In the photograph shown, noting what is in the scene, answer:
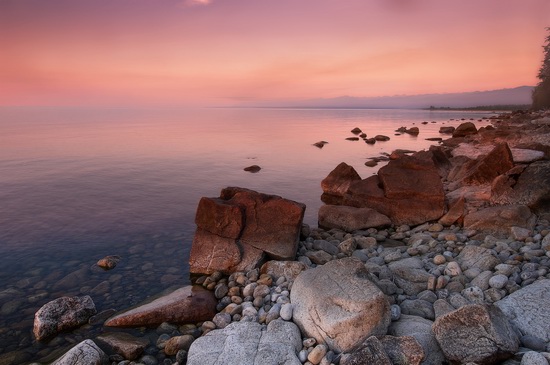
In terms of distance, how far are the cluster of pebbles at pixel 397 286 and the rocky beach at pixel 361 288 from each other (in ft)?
0.11

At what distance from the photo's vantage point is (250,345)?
6539 mm

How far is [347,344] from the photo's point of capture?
20.6 feet

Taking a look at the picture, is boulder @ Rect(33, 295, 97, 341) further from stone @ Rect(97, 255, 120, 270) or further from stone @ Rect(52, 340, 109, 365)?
stone @ Rect(97, 255, 120, 270)

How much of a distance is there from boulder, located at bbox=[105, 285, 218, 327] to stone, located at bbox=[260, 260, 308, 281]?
1.71 m

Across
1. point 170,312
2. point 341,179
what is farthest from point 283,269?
point 341,179

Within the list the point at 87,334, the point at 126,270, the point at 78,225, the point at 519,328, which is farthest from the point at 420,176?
the point at 78,225

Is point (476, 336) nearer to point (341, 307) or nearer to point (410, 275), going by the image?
point (341, 307)

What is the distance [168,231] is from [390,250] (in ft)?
29.4

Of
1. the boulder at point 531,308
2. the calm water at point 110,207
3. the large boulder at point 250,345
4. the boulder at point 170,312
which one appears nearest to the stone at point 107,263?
the calm water at point 110,207

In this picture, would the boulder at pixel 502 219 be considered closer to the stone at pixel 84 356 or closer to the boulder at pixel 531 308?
the boulder at pixel 531 308

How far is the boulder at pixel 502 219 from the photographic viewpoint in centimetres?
1119

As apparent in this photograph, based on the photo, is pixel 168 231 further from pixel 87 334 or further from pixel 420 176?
pixel 420 176

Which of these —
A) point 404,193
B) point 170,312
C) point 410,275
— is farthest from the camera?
point 404,193

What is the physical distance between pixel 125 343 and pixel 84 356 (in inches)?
35.0
